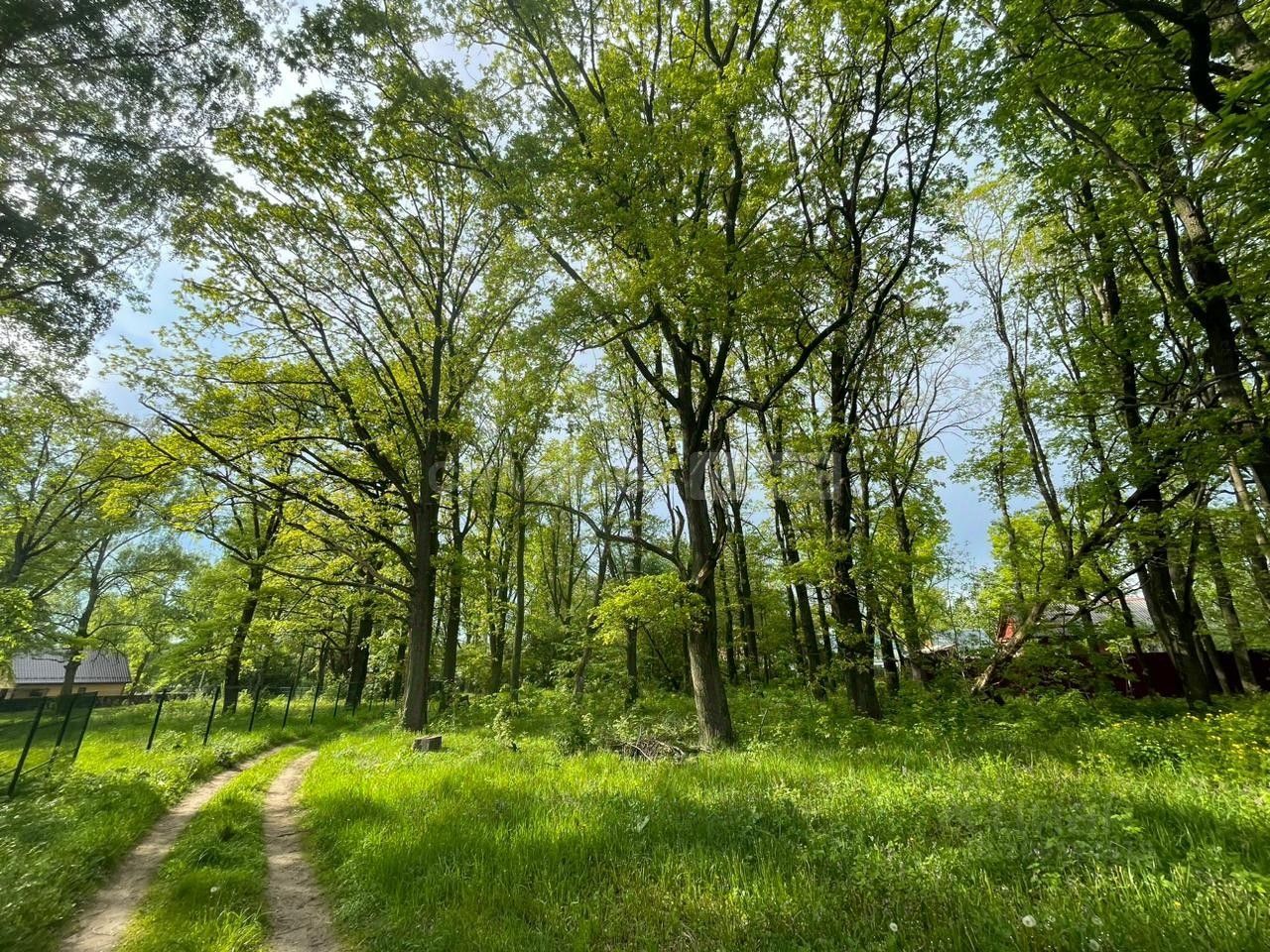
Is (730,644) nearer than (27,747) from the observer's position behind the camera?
No

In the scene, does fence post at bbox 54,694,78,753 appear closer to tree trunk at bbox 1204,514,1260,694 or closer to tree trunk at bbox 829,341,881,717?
tree trunk at bbox 829,341,881,717

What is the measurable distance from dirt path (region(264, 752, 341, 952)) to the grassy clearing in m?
0.19

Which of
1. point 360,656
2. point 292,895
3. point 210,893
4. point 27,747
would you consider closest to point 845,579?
point 292,895

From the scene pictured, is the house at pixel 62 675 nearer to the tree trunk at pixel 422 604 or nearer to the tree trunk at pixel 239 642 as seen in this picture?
the tree trunk at pixel 239 642

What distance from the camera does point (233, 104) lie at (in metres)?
8.80

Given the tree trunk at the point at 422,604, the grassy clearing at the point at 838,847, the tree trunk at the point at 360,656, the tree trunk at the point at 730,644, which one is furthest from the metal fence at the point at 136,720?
the tree trunk at the point at 730,644

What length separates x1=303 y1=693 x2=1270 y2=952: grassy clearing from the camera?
3.07 m

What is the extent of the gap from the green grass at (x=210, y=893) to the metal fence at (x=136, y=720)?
11.3 ft

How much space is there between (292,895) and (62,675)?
61927mm

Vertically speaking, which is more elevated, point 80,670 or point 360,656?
point 80,670

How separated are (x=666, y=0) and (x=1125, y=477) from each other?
12.3 metres

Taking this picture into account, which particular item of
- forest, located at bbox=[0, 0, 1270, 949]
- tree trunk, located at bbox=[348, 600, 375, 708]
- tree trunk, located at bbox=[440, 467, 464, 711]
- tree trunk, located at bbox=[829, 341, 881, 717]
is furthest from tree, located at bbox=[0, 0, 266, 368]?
tree trunk, located at bbox=[348, 600, 375, 708]

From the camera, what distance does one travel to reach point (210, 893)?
182 inches

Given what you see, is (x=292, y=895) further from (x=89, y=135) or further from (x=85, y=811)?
(x=89, y=135)
